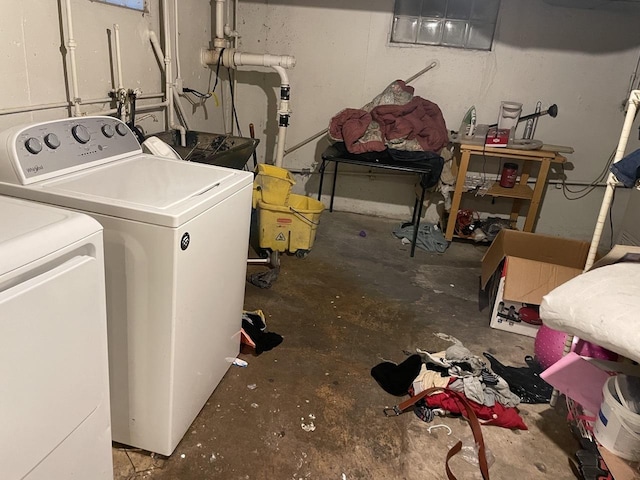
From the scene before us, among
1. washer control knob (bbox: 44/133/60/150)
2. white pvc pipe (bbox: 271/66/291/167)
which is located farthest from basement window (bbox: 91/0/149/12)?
white pvc pipe (bbox: 271/66/291/167)

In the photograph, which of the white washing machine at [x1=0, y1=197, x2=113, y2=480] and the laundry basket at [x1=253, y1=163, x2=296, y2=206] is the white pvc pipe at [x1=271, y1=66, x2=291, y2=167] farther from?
the white washing machine at [x1=0, y1=197, x2=113, y2=480]

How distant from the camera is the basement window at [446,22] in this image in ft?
11.2

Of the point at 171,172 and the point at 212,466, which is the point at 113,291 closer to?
the point at 171,172

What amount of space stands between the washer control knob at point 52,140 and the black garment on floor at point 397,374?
148 centimetres

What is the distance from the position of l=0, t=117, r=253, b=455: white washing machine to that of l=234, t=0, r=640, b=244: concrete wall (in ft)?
7.68

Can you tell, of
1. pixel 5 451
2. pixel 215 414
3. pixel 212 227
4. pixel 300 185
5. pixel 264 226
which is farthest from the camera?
pixel 300 185

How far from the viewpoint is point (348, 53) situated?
363 cm

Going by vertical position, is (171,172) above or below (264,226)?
above

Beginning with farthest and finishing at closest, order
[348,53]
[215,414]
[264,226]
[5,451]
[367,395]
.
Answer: [348,53]
[264,226]
[367,395]
[215,414]
[5,451]

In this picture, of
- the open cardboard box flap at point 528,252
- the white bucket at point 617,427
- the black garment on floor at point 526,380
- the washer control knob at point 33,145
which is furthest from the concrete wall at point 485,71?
the washer control knob at point 33,145

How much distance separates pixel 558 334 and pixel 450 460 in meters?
0.77

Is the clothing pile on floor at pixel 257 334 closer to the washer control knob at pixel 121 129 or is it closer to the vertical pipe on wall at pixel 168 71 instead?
the washer control knob at pixel 121 129

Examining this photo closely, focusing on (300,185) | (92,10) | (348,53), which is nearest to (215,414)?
(92,10)

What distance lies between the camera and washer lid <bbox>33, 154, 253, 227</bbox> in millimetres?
1203
